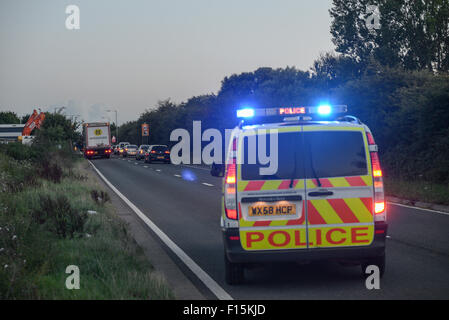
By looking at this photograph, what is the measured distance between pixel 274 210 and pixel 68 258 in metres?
2.95

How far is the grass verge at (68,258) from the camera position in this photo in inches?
265

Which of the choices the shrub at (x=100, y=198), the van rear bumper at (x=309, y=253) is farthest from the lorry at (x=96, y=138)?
the van rear bumper at (x=309, y=253)

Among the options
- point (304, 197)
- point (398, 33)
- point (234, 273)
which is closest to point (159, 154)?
point (398, 33)

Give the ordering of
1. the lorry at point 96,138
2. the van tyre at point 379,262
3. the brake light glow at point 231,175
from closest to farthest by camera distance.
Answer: the brake light glow at point 231,175
the van tyre at point 379,262
the lorry at point 96,138

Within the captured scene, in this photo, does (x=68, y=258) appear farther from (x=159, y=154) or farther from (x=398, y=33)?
(x=398, y=33)

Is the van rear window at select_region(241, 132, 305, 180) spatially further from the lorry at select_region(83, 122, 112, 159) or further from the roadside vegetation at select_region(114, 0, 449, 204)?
the lorry at select_region(83, 122, 112, 159)

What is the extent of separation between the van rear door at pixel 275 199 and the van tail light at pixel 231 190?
5 cm

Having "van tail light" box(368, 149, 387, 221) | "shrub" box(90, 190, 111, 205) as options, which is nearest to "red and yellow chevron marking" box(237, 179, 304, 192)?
"van tail light" box(368, 149, 387, 221)

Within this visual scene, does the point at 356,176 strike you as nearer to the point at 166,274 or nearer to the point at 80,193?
the point at 166,274

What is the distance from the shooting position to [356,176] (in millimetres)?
7570

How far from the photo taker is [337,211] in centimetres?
750

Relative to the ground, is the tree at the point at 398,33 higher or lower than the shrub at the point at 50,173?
higher

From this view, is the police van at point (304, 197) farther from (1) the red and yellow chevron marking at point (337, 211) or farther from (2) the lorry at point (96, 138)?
(2) the lorry at point (96, 138)
